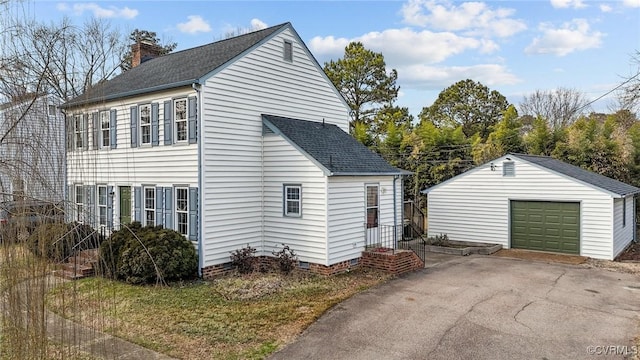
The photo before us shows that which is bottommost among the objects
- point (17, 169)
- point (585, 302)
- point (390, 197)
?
point (585, 302)

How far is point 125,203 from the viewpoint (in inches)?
535

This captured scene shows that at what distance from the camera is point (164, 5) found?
1366cm

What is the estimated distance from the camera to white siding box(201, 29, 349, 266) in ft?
37.0

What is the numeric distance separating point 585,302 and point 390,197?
585 cm

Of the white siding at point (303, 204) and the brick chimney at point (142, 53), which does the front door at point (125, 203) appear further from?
the brick chimney at point (142, 53)

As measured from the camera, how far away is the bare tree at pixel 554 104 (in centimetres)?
3616

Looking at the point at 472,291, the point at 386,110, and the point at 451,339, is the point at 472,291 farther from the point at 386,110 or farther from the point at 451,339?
the point at 386,110

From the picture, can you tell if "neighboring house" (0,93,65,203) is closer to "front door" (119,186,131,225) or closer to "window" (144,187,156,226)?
"window" (144,187,156,226)

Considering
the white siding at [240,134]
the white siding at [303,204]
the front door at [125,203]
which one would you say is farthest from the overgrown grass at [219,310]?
the front door at [125,203]

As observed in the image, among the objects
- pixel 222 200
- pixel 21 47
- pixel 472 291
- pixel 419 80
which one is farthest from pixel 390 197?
pixel 419 80

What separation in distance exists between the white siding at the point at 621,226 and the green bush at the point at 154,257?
1324 centimetres

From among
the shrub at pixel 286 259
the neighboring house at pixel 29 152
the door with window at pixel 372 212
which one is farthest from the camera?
the door with window at pixel 372 212

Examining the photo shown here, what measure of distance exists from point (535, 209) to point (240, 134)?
10612 millimetres

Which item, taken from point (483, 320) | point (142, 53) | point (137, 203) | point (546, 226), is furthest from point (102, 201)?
point (546, 226)
